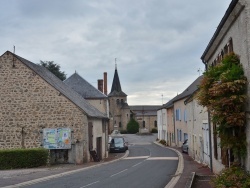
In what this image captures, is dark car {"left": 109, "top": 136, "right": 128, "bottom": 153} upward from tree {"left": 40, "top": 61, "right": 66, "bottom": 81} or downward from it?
downward

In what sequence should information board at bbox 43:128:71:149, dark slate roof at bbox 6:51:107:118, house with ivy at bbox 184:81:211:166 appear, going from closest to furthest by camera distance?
house with ivy at bbox 184:81:211:166 < information board at bbox 43:128:71:149 < dark slate roof at bbox 6:51:107:118

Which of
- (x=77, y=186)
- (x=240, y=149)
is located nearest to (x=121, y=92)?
(x=77, y=186)

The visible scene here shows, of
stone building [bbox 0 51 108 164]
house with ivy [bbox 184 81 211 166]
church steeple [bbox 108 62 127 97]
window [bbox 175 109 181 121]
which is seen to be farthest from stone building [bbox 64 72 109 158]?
church steeple [bbox 108 62 127 97]

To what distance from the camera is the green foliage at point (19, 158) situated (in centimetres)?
2572

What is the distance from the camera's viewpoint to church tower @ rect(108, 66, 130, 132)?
3873 inches

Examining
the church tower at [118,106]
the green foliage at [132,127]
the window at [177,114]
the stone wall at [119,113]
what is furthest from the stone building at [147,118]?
the window at [177,114]

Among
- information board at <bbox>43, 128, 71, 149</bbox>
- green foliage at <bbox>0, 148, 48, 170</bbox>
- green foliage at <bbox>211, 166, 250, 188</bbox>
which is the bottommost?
green foliage at <bbox>0, 148, 48, 170</bbox>

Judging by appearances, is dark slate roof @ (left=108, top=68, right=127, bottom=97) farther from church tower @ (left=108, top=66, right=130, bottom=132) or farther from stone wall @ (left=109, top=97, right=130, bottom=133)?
stone wall @ (left=109, top=97, right=130, bottom=133)

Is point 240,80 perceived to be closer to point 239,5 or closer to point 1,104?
point 239,5

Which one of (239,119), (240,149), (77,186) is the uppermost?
(239,119)

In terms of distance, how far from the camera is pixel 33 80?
2878 cm

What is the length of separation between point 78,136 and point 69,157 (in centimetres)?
169

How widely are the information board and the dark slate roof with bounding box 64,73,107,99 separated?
20682mm

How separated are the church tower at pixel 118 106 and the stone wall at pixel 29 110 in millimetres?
68941
